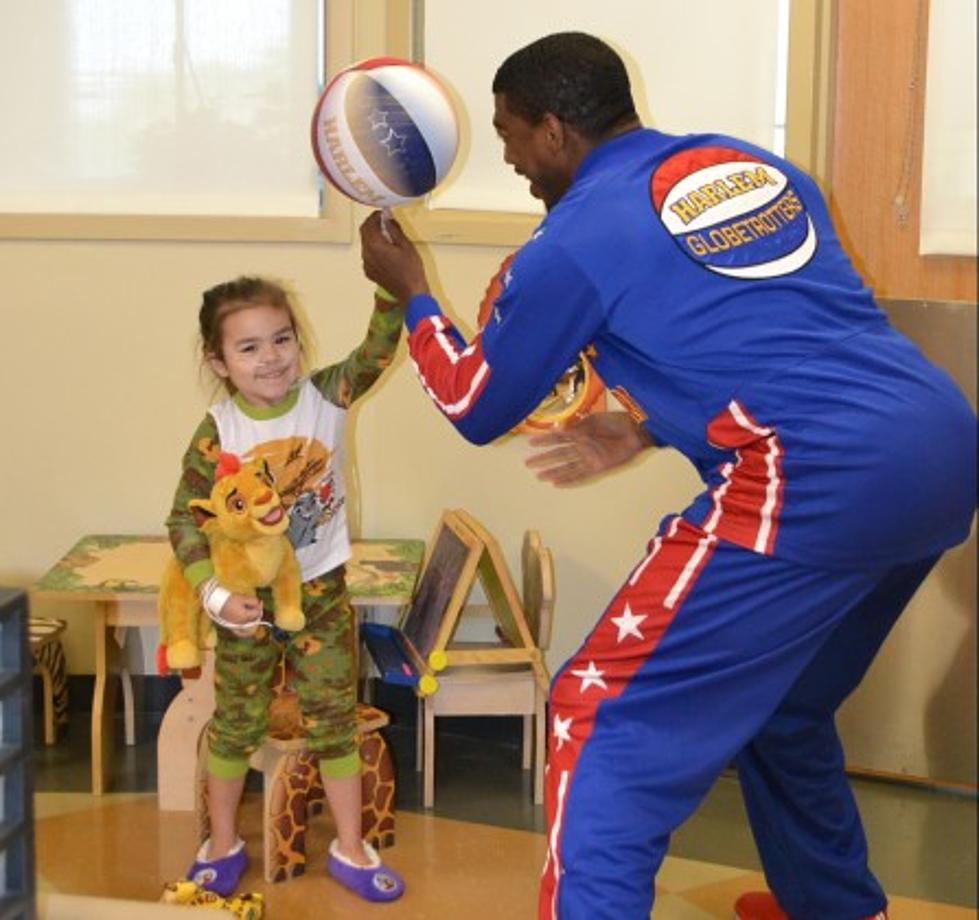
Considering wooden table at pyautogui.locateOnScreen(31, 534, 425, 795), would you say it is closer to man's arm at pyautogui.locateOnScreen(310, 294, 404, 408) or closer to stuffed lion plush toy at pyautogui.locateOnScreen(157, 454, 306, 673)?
stuffed lion plush toy at pyautogui.locateOnScreen(157, 454, 306, 673)

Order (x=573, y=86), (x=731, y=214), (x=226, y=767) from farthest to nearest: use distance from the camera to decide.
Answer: (x=226, y=767) → (x=573, y=86) → (x=731, y=214)

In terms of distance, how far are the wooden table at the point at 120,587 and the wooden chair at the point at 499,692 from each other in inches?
7.7

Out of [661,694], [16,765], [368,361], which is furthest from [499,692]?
[16,765]

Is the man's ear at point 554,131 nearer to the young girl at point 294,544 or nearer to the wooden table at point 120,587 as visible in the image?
the young girl at point 294,544

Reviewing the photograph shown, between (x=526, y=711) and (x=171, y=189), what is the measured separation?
50.2 inches

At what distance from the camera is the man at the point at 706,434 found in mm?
2229

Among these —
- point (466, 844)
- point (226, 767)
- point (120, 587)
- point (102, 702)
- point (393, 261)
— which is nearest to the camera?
point (393, 261)

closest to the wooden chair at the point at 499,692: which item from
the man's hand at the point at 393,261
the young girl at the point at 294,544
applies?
the young girl at the point at 294,544

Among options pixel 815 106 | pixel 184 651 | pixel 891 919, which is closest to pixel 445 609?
pixel 184 651

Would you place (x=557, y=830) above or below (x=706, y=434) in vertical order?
below

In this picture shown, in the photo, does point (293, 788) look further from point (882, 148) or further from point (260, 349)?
point (882, 148)

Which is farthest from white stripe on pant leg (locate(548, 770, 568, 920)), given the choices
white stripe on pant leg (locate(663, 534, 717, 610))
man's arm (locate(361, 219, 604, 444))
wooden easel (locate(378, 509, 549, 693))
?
wooden easel (locate(378, 509, 549, 693))

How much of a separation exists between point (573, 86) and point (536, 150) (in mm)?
103

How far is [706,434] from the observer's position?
2295 mm
